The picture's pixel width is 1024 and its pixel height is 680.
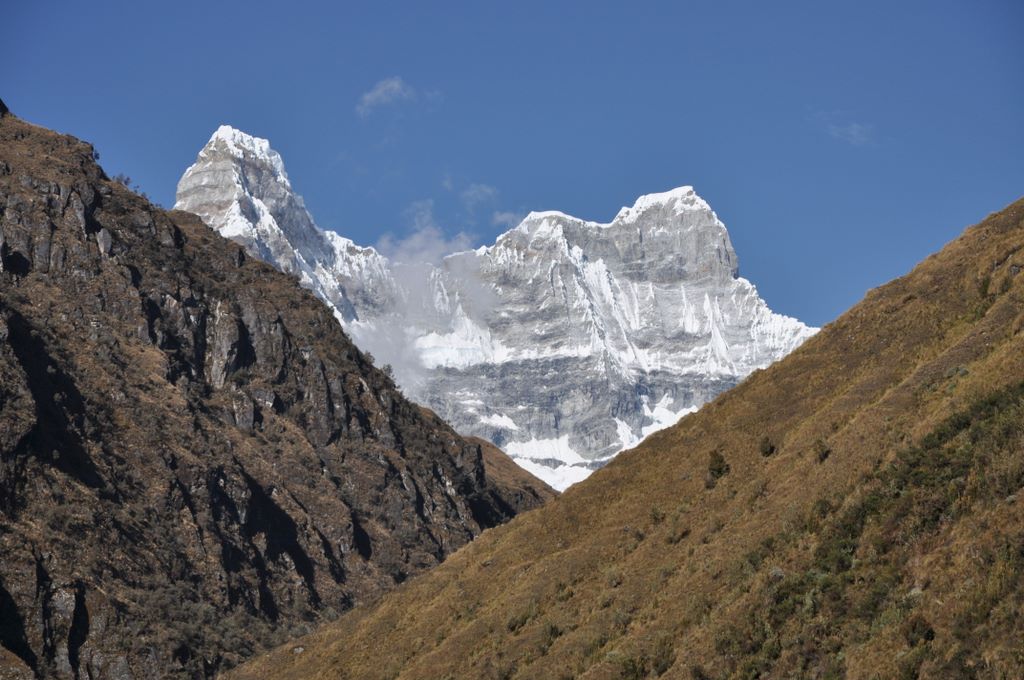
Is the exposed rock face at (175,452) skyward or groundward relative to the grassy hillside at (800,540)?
skyward

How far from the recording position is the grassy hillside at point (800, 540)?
33812 millimetres

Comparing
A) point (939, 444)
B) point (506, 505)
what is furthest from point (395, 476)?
point (939, 444)

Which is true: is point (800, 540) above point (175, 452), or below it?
below

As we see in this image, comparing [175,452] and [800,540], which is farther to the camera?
[175,452]

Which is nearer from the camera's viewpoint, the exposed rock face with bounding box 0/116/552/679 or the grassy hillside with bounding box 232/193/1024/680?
the grassy hillside with bounding box 232/193/1024/680

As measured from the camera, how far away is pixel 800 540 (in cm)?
4178

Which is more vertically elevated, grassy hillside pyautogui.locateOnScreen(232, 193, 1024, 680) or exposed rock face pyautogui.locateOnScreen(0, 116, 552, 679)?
exposed rock face pyautogui.locateOnScreen(0, 116, 552, 679)

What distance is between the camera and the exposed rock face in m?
95.8

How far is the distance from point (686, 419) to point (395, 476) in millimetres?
76129

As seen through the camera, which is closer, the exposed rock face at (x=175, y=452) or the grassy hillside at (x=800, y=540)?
the grassy hillside at (x=800, y=540)

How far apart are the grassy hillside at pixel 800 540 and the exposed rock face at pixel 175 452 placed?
29004 millimetres

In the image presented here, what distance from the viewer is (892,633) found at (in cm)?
3262

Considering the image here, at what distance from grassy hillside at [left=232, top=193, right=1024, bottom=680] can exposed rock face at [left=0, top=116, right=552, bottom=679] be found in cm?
2900

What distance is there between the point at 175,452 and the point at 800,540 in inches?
3417
